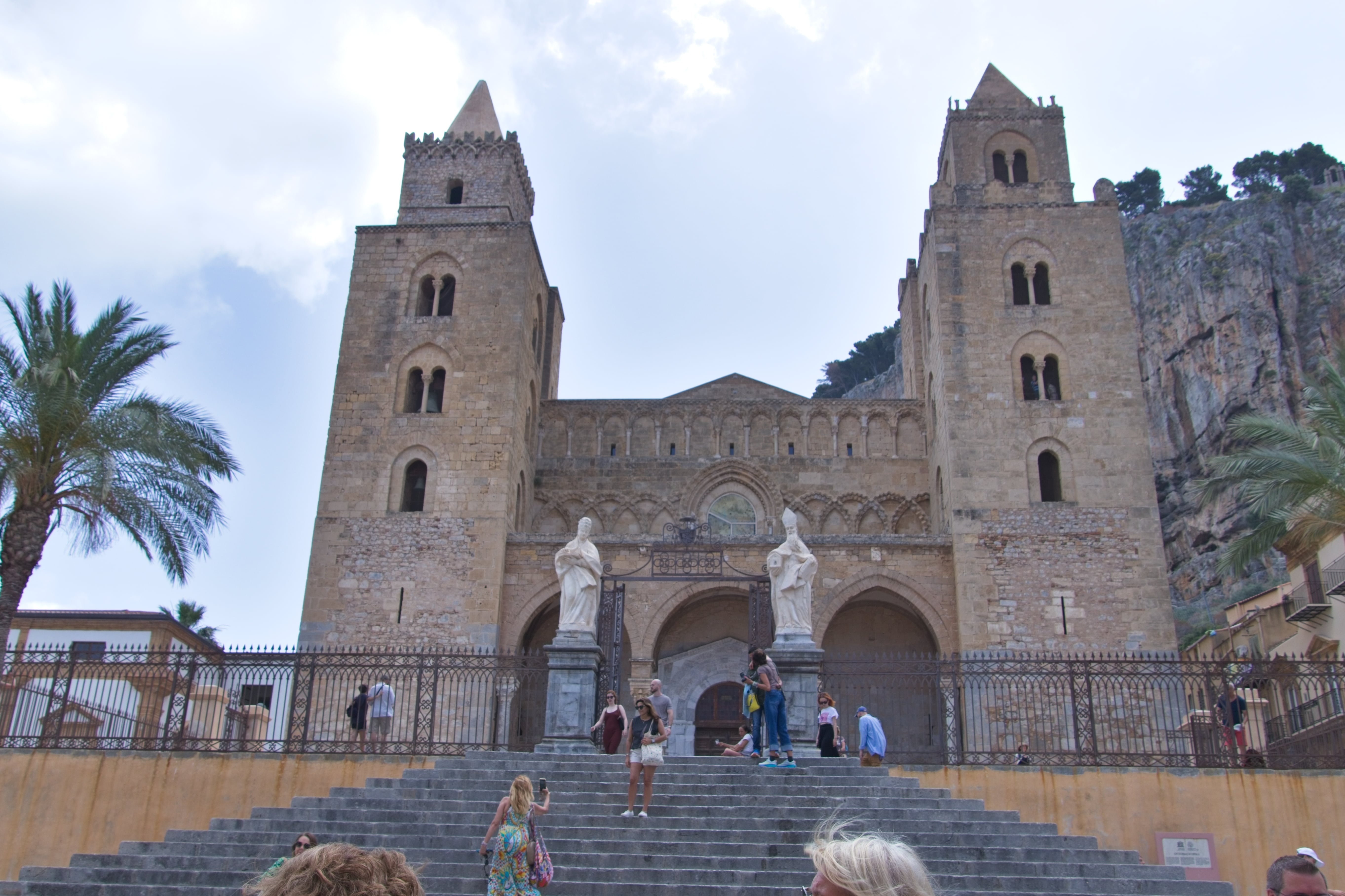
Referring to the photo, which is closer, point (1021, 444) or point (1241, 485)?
point (1241, 485)

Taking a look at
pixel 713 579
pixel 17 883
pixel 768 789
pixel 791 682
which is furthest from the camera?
pixel 713 579

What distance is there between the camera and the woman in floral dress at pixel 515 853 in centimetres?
723

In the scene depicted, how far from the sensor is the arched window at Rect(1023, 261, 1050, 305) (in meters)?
25.0

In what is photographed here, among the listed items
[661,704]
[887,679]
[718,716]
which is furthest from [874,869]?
[718,716]

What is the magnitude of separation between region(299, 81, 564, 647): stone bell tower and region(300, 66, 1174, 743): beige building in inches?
2.1

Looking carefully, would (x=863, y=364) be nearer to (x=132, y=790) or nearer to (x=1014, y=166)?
(x=1014, y=166)

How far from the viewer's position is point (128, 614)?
27.2 meters

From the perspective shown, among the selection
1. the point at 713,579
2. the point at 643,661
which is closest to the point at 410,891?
the point at 713,579

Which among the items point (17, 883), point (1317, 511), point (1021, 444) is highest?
point (1021, 444)

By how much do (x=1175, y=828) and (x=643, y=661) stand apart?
10560mm

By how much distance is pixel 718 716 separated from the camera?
22.6 metres

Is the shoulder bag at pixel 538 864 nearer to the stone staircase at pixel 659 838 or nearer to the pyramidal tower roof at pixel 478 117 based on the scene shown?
the stone staircase at pixel 659 838

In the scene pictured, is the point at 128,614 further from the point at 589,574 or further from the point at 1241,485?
the point at 1241,485

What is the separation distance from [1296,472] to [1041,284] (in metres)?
11.6
